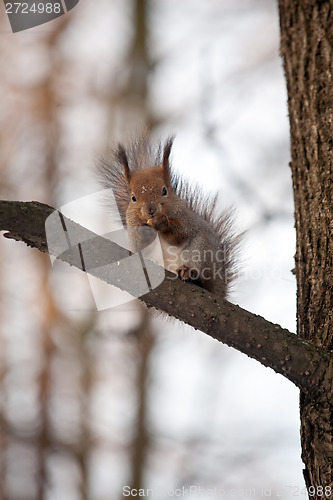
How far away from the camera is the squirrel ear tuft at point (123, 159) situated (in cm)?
250

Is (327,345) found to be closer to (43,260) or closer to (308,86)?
(308,86)

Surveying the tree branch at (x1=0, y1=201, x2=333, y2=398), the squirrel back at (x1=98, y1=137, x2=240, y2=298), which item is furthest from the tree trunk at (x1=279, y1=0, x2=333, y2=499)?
the squirrel back at (x1=98, y1=137, x2=240, y2=298)

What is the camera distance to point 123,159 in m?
2.51

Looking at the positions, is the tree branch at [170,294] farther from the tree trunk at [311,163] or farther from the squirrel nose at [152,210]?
the squirrel nose at [152,210]

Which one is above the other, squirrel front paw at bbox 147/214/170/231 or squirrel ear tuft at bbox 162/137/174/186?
squirrel ear tuft at bbox 162/137/174/186

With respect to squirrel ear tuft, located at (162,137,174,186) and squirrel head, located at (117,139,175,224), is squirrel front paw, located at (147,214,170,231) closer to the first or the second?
squirrel head, located at (117,139,175,224)

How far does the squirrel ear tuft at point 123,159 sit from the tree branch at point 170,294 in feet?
2.34

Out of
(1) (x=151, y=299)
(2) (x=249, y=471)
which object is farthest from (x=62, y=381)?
(1) (x=151, y=299)

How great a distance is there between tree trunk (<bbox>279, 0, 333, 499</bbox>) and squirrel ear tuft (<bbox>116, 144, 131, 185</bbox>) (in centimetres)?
81

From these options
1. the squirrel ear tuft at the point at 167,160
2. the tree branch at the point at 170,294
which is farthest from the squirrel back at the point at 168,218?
the tree branch at the point at 170,294

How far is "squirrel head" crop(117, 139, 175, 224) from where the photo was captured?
239 centimetres

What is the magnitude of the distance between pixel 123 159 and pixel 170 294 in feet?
2.74

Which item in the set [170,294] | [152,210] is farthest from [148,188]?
[170,294]

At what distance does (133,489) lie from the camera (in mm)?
3941
